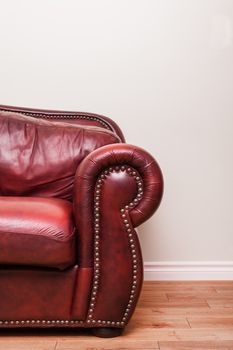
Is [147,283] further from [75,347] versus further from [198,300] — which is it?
[75,347]

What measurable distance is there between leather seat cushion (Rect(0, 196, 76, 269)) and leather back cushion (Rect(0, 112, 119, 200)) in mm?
423

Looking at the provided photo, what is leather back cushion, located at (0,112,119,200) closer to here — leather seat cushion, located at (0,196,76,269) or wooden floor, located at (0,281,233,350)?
leather seat cushion, located at (0,196,76,269)

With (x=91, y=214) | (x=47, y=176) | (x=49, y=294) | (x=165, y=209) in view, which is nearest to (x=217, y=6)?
(x=165, y=209)

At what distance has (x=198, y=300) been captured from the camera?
1.85 meters

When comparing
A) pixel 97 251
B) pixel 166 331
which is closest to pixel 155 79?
pixel 97 251

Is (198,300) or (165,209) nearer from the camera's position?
(198,300)

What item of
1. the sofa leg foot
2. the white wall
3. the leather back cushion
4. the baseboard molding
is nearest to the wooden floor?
the sofa leg foot

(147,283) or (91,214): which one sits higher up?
(91,214)

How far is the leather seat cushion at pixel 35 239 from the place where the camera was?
130 centimetres

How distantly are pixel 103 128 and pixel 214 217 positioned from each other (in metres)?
0.80

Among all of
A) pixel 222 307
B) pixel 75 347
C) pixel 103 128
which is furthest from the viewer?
pixel 103 128

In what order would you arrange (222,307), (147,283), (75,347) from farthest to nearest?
1. (147,283)
2. (222,307)
3. (75,347)

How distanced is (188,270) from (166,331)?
751mm

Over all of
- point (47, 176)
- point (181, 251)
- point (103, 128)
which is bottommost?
point (181, 251)
